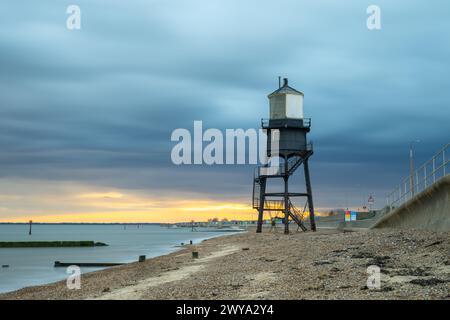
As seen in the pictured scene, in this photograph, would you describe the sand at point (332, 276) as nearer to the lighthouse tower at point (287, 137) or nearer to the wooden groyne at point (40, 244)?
the lighthouse tower at point (287, 137)

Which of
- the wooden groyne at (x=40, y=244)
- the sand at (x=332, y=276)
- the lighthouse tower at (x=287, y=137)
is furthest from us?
the wooden groyne at (x=40, y=244)

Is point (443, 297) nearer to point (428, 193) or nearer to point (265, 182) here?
point (428, 193)

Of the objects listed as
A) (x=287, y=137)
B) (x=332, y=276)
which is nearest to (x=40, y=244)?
(x=287, y=137)

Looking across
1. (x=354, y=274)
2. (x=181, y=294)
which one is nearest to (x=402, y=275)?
(x=354, y=274)

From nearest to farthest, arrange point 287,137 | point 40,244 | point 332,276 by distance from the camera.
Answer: point 332,276 < point 287,137 < point 40,244

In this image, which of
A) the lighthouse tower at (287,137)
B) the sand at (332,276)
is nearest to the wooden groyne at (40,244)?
the lighthouse tower at (287,137)

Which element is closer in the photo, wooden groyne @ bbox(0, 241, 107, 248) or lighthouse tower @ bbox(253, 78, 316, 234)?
lighthouse tower @ bbox(253, 78, 316, 234)

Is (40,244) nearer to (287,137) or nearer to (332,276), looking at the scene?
(287,137)

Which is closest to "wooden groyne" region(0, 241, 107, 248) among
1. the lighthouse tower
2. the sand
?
the lighthouse tower

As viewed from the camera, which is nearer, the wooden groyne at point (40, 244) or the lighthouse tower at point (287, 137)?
the lighthouse tower at point (287, 137)

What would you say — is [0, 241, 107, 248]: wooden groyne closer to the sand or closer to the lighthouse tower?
the lighthouse tower

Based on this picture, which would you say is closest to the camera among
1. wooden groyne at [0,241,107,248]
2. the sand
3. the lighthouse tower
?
the sand
